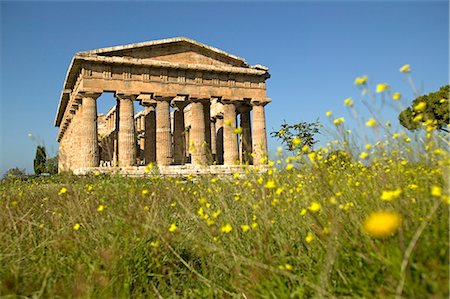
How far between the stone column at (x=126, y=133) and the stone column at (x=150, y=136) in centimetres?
304

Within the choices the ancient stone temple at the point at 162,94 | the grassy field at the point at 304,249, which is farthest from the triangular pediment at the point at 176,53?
the grassy field at the point at 304,249

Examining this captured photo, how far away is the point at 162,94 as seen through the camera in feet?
72.4

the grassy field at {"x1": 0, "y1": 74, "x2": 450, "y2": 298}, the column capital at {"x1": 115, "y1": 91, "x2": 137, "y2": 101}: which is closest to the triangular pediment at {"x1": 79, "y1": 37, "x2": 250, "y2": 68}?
the column capital at {"x1": 115, "y1": 91, "x2": 137, "y2": 101}

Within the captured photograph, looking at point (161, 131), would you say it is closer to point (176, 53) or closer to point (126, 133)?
point (126, 133)

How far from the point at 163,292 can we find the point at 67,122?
30.6m

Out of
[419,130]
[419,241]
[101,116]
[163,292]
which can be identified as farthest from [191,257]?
[101,116]

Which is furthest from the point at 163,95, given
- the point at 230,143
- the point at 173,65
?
the point at 230,143

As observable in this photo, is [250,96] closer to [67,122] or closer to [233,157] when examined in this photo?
[233,157]

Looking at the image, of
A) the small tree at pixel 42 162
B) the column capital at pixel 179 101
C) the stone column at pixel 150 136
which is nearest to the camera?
the small tree at pixel 42 162

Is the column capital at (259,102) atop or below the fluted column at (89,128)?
atop

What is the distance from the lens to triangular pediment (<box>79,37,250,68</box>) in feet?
69.7

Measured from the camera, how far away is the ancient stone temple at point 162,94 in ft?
65.8

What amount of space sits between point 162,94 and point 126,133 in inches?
133

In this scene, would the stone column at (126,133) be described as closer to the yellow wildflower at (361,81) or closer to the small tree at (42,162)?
the small tree at (42,162)
